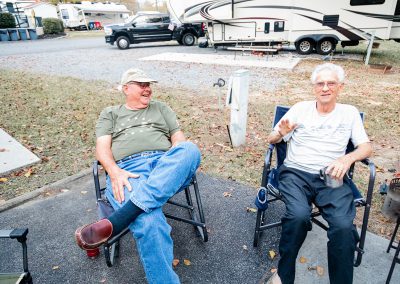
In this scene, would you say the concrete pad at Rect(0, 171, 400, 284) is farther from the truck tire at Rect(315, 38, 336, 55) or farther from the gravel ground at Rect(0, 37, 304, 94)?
the truck tire at Rect(315, 38, 336, 55)

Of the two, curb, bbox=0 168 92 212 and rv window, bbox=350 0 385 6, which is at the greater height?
rv window, bbox=350 0 385 6

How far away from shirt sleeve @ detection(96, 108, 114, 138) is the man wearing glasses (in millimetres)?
1453

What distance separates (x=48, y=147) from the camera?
174 inches

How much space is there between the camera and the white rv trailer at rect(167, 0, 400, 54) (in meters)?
11.9

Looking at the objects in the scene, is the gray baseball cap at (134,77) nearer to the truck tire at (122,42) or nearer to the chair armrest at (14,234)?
the chair armrest at (14,234)

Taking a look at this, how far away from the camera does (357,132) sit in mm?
2381

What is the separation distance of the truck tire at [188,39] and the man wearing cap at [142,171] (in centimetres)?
1584

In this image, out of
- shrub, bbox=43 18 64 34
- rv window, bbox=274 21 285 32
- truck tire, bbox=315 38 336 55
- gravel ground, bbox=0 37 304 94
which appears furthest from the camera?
shrub, bbox=43 18 64 34

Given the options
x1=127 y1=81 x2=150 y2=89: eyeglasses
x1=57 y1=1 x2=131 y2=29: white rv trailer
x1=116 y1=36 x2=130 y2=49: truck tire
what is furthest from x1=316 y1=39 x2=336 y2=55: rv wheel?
x1=57 y1=1 x2=131 y2=29: white rv trailer

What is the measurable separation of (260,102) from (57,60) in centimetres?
959

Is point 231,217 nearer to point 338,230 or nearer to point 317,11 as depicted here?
point 338,230

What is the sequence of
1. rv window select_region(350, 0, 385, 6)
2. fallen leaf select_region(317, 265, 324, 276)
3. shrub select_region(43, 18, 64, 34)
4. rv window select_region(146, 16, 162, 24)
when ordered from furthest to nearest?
shrub select_region(43, 18, 64, 34)
rv window select_region(146, 16, 162, 24)
rv window select_region(350, 0, 385, 6)
fallen leaf select_region(317, 265, 324, 276)

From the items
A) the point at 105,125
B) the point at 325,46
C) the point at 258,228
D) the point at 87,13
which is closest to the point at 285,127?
the point at 258,228

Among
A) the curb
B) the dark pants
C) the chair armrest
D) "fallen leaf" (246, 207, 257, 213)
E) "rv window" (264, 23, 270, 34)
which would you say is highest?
"rv window" (264, 23, 270, 34)
